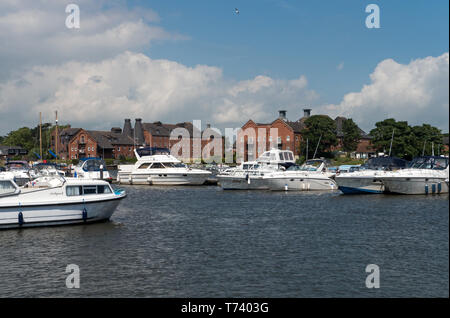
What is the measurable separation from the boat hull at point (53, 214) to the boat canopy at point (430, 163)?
34.8 metres

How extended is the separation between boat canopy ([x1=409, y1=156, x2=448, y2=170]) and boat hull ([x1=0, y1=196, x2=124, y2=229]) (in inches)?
1372

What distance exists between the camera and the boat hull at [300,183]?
54875 mm

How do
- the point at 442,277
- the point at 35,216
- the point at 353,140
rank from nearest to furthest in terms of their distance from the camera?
the point at 442,277 < the point at 35,216 < the point at 353,140

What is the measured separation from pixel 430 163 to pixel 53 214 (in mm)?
39425

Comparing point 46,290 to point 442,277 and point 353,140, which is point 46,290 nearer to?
point 442,277

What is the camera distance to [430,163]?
52156 mm

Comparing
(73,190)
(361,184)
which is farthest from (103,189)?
(361,184)

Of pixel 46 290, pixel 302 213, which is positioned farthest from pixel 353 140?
pixel 46 290

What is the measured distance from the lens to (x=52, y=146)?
6998 inches

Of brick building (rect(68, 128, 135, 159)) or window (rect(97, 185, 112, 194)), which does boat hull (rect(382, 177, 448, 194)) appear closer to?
window (rect(97, 185, 112, 194))

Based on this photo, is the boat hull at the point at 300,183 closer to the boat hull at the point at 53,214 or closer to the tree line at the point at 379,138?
the boat hull at the point at 53,214

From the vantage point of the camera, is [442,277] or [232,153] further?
[232,153]

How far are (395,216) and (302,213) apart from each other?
257 inches

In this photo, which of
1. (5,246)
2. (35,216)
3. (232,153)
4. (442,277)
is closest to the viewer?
(442,277)
